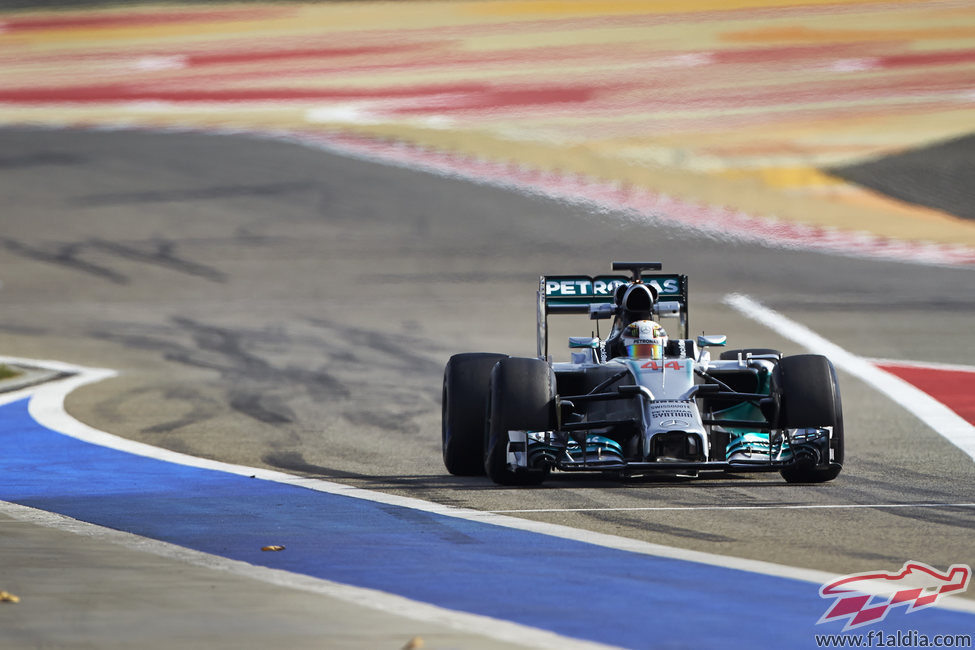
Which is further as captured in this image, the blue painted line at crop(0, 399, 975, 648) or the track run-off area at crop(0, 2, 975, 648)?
the track run-off area at crop(0, 2, 975, 648)

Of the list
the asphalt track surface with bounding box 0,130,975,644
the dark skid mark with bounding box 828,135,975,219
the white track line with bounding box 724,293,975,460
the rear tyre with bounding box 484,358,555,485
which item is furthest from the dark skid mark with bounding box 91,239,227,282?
the rear tyre with bounding box 484,358,555,485

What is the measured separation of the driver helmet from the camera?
11.9 metres

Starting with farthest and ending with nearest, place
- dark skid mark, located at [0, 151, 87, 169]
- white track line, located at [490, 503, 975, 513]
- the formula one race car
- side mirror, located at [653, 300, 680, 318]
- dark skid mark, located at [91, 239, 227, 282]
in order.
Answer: dark skid mark, located at [0, 151, 87, 169]
dark skid mark, located at [91, 239, 227, 282]
side mirror, located at [653, 300, 680, 318]
the formula one race car
white track line, located at [490, 503, 975, 513]

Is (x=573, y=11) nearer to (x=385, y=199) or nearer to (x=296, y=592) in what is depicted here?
(x=385, y=199)

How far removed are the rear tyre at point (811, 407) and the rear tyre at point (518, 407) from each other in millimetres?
1602

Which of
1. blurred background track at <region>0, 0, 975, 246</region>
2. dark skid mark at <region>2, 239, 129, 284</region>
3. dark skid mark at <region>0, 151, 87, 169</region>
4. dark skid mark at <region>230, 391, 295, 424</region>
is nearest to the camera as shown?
dark skid mark at <region>230, 391, 295, 424</region>

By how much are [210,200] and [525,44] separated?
346 inches

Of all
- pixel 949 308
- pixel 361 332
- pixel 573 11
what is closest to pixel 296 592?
pixel 361 332

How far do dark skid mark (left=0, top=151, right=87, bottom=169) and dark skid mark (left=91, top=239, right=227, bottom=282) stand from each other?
546 cm

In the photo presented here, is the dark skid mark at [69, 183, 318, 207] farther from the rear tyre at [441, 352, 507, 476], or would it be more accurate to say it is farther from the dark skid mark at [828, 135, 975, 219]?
the rear tyre at [441, 352, 507, 476]

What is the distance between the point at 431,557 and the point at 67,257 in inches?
906

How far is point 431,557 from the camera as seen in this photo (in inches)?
314

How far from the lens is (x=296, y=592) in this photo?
7.05 m

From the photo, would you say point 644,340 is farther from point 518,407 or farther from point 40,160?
point 40,160
